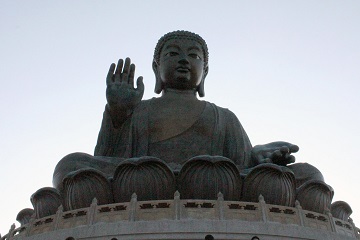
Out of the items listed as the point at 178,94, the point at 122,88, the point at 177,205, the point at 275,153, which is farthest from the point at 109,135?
the point at 177,205

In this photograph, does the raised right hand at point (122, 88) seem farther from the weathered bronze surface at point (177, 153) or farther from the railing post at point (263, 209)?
the railing post at point (263, 209)

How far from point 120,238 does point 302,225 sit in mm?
2357

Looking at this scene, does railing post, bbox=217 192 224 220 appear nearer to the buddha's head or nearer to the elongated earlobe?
the buddha's head

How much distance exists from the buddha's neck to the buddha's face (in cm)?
7

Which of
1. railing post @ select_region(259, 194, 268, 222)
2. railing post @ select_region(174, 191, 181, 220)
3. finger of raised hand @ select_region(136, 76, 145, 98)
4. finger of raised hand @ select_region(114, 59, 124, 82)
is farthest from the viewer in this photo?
finger of raised hand @ select_region(136, 76, 145, 98)

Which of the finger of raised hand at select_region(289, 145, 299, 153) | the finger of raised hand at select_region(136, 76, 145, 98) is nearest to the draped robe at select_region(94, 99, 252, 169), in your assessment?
the finger of raised hand at select_region(136, 76, 145, 98)

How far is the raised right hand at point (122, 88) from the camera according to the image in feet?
32.8

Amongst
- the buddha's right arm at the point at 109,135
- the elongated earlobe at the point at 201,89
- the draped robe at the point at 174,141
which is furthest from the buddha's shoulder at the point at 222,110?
the buddha's right arm at the point at 109,135

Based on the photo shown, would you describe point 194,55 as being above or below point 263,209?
above

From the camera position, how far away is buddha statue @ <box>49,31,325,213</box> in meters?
9.59

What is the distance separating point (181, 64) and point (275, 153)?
2979mm

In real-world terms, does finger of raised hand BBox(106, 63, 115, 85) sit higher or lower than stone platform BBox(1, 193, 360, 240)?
higher

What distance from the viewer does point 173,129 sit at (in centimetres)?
1059

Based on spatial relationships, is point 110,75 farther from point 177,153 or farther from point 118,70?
Answer: point 177,153
